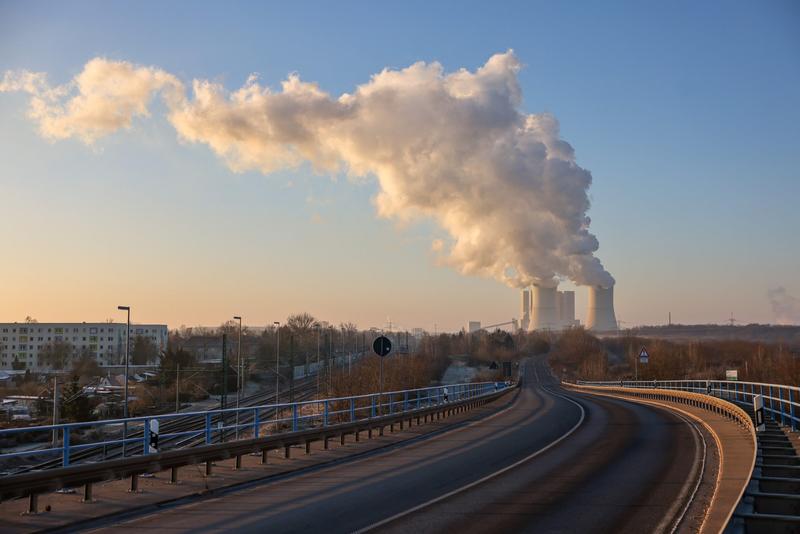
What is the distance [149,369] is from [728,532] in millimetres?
112441

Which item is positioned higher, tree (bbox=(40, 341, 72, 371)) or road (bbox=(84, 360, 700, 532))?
road (bbox=(84, 360, 700, 532))

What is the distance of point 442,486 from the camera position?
14750mm

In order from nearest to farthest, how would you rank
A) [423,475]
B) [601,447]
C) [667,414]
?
[423,475] < [601,447] < [667,414]

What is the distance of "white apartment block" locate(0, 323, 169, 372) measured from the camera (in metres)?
145

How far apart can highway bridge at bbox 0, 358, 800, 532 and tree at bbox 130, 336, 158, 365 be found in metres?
103

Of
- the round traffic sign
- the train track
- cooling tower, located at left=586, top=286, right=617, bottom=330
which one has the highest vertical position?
cooling tower, located at left=586, top=286, right=617, bottom=330

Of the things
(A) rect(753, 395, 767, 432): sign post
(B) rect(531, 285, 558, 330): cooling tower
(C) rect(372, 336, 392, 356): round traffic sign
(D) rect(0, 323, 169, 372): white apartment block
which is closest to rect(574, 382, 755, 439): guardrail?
(A) rect(753, 395, 767, 432): sign post

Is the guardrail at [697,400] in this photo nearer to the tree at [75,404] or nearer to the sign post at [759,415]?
the sign post at [759,415]

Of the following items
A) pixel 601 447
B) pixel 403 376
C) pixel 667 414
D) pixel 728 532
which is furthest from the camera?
Answer: pixel 403 376

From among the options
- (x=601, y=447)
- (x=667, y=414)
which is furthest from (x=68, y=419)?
(x=601, y=447)

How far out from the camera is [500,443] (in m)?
22.3

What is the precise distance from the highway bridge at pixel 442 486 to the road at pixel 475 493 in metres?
0.03

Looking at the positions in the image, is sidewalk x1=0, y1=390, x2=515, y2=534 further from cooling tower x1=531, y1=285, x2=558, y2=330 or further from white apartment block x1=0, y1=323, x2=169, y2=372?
cooling tower x1=531, y1=285, x2=558, y2=330

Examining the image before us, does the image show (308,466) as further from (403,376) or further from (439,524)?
(403,376)
